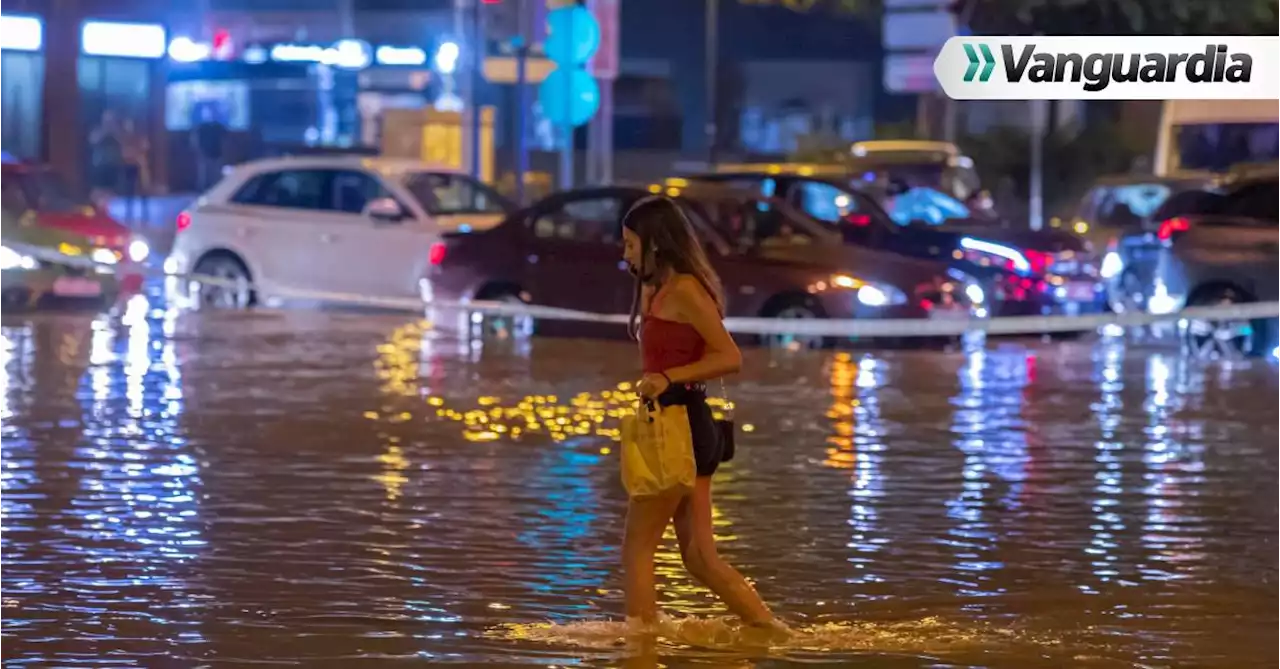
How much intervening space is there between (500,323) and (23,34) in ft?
86.8

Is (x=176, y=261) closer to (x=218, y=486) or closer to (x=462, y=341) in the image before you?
(x=462, y=341)

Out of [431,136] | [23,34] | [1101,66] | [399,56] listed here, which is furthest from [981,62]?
[399,56]

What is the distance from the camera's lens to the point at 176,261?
22484 mm

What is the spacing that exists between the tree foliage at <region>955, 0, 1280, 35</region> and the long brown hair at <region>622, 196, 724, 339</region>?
84.3 feet

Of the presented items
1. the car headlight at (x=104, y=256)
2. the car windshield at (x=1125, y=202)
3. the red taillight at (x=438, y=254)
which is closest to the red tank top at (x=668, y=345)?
the red taillight at (x=438, y=254)

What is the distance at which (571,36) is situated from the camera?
81.3ft

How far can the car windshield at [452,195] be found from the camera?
2189 centimetres

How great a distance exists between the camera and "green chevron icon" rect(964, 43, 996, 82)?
17.8 meters

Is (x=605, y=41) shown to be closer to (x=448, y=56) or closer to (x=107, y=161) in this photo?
(x=107, y=161)

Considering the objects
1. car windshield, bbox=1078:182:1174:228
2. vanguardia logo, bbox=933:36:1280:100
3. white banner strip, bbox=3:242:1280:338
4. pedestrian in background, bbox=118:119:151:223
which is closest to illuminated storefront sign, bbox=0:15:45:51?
pedestrian in background, bbox=118:119:151:223

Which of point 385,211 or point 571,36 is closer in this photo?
point 385,211

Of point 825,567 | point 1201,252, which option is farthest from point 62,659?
point 1201,252

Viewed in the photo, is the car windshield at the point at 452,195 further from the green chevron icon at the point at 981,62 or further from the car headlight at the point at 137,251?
the green chevron icon at the point at 981,62

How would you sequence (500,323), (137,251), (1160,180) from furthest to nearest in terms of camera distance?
(1160,180) < (137,251) < (500,323)
